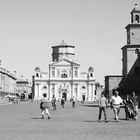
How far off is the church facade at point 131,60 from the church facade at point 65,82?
54.2m

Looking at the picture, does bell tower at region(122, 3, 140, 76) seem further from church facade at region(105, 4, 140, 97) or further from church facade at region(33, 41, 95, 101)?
church facade at region(33, 41, 95, 101)

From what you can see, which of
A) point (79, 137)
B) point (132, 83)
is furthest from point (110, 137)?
point (132, 83)

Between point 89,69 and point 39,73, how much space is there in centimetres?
1724

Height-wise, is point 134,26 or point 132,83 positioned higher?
point 134,26

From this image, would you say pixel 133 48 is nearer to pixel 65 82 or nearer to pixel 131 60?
pixel 131 60

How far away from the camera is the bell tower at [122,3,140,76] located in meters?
80.2

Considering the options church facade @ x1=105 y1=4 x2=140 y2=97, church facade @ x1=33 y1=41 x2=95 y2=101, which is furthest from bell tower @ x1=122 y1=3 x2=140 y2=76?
church facade @ x1=33 y1=41 x2=95 y2=101

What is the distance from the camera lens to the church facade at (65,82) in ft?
450

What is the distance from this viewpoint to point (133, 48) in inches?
3169

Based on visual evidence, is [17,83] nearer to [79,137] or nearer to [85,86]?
[85,86]

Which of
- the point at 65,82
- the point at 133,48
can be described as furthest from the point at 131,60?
the point at 65,82

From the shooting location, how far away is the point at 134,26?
271 feet

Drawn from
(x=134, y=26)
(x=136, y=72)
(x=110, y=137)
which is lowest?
(x=110, y=137)

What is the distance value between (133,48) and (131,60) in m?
2.38
